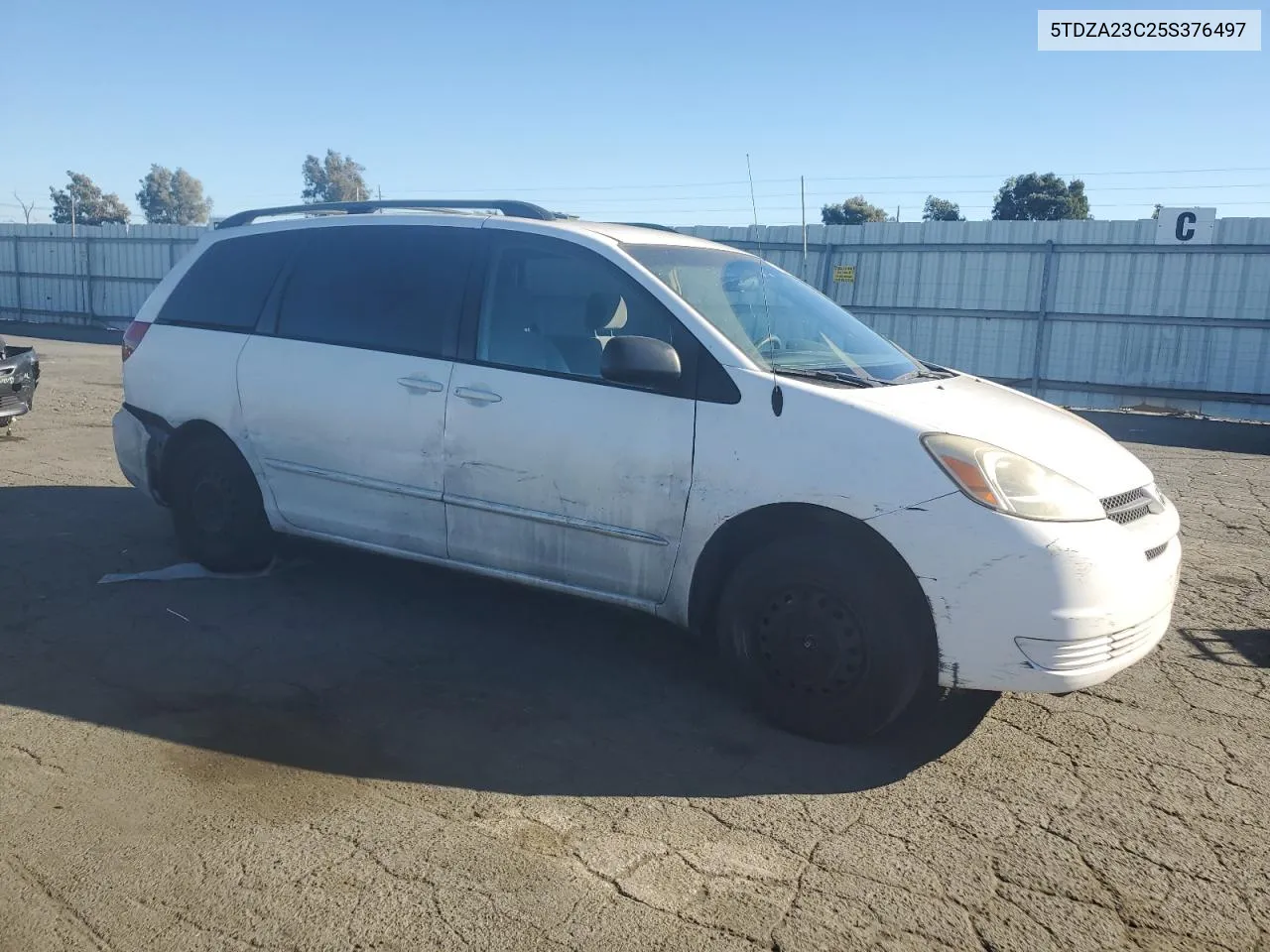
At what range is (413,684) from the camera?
4.25 meters

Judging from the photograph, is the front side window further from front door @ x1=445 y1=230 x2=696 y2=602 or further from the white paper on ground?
the white paper on ground

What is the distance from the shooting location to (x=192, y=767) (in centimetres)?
347

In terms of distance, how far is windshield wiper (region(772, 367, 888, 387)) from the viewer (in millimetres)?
3995

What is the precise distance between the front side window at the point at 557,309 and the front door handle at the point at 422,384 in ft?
0.75

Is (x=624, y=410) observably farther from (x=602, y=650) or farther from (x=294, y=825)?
(x=294, y=825)

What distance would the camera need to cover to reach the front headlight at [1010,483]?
345 cm

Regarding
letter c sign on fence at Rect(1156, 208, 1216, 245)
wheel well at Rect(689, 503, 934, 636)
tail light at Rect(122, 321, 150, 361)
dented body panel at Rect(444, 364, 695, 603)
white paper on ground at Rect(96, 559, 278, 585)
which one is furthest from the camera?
letter c sign on fence at Rect(1156, 208, 1216, 245)

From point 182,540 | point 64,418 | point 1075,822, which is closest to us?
point 1075,822

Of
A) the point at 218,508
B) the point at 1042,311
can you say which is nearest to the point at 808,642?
the point at 218,508

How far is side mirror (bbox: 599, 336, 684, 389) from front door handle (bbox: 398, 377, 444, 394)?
969 millimetres

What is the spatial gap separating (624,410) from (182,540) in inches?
115

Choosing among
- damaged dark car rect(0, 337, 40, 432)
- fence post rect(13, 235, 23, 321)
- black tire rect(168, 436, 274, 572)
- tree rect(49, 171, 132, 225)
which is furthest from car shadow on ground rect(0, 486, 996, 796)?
tree rect(49, 171, 132, 225)

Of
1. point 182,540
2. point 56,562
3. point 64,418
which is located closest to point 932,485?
point 182,540

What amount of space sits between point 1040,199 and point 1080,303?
39.0 metres
